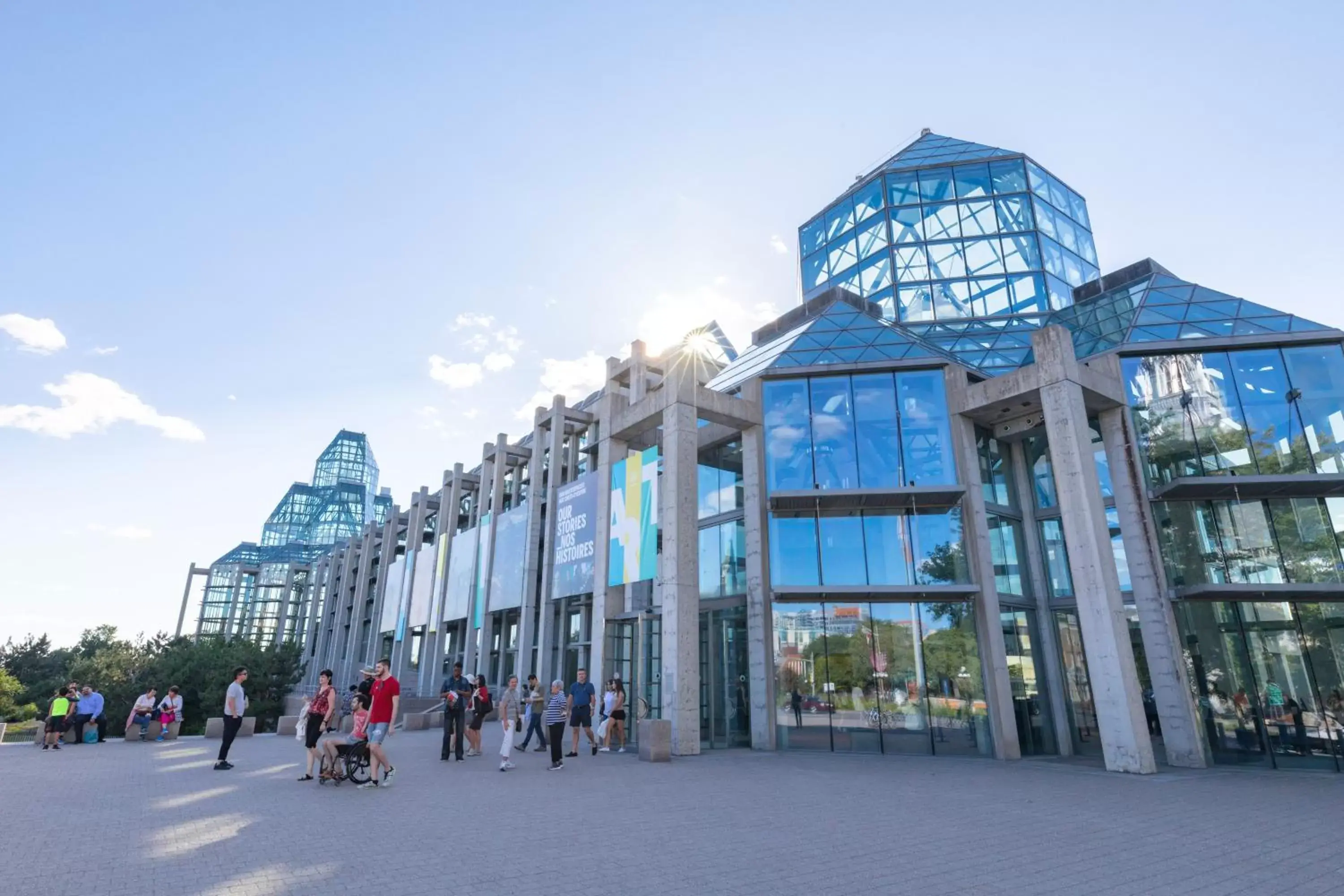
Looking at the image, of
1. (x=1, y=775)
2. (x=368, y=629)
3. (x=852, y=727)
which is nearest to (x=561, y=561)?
(x=852, y=727)

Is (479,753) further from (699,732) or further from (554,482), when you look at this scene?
(554,482)

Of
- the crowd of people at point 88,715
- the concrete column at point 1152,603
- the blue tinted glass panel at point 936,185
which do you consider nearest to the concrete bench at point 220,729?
the crowd of people at point 88,715

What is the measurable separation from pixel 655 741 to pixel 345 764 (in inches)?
254

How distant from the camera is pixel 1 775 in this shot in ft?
36.8

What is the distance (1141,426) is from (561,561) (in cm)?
1951

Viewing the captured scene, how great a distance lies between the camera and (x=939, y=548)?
730 inches

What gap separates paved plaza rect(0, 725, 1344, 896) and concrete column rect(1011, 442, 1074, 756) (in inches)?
199

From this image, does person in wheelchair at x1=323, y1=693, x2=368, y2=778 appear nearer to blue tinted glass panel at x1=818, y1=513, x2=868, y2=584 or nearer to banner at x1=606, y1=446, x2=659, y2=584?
banner at x1=606, y1=446, x2=659, y2=584

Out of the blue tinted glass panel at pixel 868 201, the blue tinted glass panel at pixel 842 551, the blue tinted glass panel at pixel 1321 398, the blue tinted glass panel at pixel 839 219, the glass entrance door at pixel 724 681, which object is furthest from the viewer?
the blue tinted glass panel at pixel 839 219

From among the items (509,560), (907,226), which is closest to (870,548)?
(907,226)

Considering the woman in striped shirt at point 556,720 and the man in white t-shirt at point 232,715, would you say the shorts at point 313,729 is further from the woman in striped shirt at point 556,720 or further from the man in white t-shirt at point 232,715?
the woman in striped shirt at point 556,720

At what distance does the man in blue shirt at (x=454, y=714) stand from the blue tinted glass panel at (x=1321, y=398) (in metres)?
20.4

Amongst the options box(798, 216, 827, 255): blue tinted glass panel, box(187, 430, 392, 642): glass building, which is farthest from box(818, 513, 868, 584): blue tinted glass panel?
box(187, 430, 392, 642): glass building

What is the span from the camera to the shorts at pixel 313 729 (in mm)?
11016
